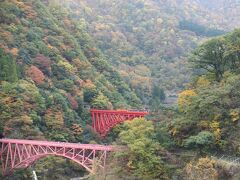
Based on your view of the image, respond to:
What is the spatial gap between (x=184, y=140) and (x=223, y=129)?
2390mm

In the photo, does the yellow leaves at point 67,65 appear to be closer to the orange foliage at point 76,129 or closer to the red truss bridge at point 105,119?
the red truss bridge at point 105,119

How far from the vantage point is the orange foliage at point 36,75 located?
54838 mm

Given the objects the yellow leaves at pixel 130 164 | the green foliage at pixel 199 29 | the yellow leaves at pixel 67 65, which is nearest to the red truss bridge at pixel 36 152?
the yellow leaves at pixel 130 164

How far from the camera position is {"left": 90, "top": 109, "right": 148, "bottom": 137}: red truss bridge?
53472 millimetres

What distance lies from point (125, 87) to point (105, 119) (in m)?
19.9

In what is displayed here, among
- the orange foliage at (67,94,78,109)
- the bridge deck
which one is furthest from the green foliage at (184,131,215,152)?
the orange foliage at (67,94,78,109)

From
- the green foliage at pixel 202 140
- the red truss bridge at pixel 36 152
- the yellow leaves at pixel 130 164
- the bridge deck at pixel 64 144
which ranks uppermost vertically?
the green foliage at pixel 202 140

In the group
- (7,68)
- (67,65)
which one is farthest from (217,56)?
(67,65)

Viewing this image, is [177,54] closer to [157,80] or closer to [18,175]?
[157,80]

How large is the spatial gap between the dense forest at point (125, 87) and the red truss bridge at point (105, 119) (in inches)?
44.9

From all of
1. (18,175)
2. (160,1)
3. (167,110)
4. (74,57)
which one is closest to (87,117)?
(74,57)

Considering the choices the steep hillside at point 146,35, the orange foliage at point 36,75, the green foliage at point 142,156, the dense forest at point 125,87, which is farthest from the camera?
the steep hillside at point 146,35

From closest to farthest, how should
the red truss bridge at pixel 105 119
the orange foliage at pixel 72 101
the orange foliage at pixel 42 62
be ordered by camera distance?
the red truss bridge at pixel 105 119 → the orange foliage at pixel 72 101 → the orange foliage at pixel 42 62

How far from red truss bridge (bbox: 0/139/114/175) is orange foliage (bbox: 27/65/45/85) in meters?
15.2
